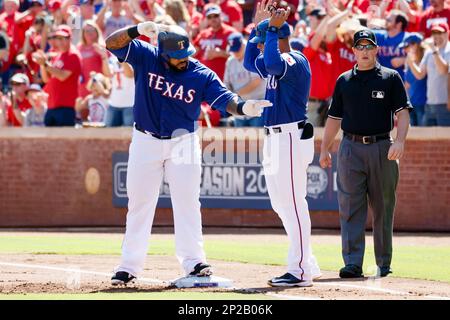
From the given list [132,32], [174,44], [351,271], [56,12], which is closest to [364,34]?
[174,44]

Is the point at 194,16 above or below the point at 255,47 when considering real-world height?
above

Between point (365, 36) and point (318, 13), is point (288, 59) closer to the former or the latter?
point (365, 36)

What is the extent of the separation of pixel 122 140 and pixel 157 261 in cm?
483

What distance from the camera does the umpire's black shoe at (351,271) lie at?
9516mm

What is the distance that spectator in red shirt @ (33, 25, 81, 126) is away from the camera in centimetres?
1582

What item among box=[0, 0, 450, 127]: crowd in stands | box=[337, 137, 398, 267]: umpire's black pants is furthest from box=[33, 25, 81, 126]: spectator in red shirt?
box=[337, 137, 398, 267]: umpire's black pants

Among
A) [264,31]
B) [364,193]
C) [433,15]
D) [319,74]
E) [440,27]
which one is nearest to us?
[264,31]

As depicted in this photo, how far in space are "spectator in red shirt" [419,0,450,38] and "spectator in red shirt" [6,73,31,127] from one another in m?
6.34

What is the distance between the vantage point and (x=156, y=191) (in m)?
8.70

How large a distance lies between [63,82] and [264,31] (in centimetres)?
743

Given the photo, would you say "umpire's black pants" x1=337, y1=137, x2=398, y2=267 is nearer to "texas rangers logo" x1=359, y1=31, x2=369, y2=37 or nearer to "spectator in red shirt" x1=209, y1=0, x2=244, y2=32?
"texas rangers logo" x1=359, y1=31, x2=369, y2=37

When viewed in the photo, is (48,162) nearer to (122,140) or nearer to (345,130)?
(122,140)

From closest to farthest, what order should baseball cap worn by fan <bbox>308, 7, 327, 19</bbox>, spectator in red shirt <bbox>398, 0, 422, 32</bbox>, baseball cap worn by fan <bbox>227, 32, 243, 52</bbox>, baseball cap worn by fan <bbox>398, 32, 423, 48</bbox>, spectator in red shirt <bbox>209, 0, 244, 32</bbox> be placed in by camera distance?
baseball cap worn by fan <bbox>398, 32, 423, 48</bbox>
baseball cap worn by fan <bbox>227, 32, 243, 52</bbox>
baseball cap worn by fan <bbox>308, 7, 327, 19</bbox>
spectator in red shirt <bbox>398, 0, 422, 32</bbox>
spectator in red shirt <bbox>209, 0, 244, 32</bbox>

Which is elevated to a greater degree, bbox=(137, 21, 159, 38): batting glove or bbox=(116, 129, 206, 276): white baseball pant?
bbox=(137, 21, 159, 38): batting glove
